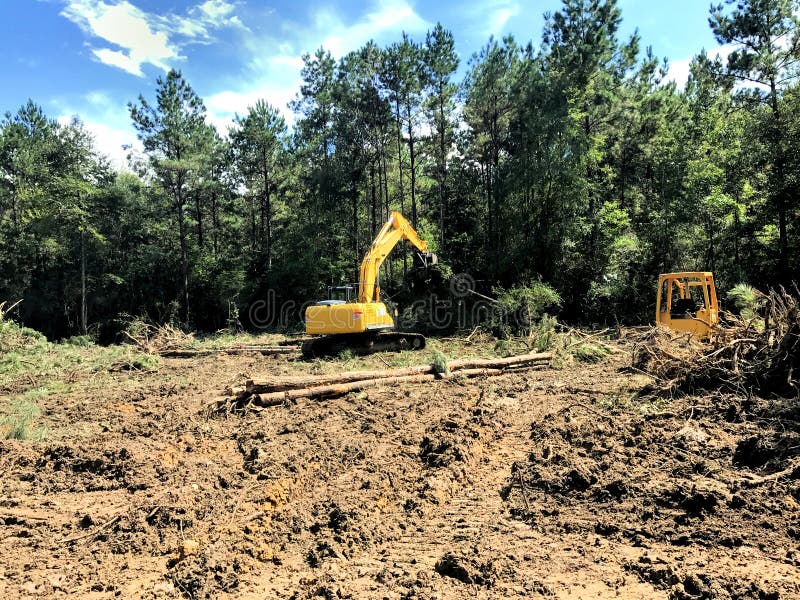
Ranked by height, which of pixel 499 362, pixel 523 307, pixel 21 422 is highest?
pixel 523 307

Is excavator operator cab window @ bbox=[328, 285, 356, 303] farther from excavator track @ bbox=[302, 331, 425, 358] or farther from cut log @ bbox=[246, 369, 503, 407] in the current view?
→ cut log @ bbox=[246, 369, 503, 407]

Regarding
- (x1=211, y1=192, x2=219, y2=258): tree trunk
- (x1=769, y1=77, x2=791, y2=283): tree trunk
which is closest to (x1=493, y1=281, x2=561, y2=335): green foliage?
(x1=769, y1=77, x2=791, y2=283): tree trunk

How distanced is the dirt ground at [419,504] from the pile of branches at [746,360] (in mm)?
596

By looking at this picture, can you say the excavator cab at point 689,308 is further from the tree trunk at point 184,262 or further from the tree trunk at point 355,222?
the tree trunk at point 184,262

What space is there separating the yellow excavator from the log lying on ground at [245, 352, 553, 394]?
11.1 ft

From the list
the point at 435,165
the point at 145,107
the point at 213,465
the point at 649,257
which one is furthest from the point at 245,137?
the point at 213,465

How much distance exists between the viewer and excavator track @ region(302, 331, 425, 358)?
14.7 m

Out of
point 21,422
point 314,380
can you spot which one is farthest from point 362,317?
point 21,422

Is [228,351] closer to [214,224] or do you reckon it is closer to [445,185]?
[445,185]

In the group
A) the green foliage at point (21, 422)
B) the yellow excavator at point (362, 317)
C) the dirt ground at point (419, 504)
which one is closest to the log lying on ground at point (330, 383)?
the dirt ground at point (419, 504)

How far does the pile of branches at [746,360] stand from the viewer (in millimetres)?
6707

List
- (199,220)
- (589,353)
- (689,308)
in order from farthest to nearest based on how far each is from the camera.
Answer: (199,220) < (589,353) < (689,308)

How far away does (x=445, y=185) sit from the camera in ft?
96.1

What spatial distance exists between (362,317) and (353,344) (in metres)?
1.39
